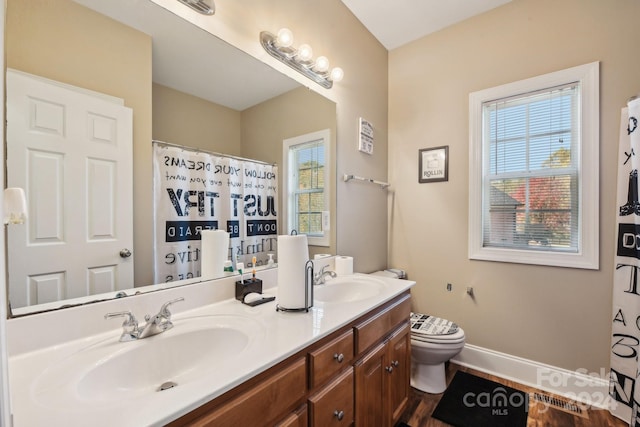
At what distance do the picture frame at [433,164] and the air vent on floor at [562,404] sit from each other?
5.14 ft

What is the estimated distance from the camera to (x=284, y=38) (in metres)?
1.54

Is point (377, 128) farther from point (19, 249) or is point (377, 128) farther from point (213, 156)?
point (19, 249)

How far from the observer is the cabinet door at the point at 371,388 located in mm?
1226

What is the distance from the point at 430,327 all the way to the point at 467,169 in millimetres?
1191

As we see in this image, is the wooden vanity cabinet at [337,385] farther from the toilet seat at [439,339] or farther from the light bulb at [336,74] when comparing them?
the light bulb at [336,74]

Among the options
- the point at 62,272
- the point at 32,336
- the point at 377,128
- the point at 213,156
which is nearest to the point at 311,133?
the point at 213,156

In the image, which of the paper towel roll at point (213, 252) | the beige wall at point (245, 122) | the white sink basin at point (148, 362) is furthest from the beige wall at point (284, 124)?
the white sink basin at point (148, 362)

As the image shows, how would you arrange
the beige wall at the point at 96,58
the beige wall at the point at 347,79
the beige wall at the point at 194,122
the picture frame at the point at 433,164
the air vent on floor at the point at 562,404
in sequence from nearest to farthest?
the beige wall at the point at 96,58, the beige wall at the point at 194,122, the beige wall at the point at 347,79, the air vent on floor at the point at 562,404, the picture frame at the point at 433,164

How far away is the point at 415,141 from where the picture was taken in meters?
2.46

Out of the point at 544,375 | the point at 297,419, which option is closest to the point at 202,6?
the point at 297,419

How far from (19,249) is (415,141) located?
244 cm

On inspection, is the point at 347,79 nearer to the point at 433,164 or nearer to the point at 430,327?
the point at 433,164

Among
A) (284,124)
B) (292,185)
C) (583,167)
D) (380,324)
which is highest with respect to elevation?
(284,124)

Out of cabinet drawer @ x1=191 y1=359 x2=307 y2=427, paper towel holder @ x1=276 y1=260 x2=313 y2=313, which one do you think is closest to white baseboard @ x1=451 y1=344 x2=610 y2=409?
paper towel holder @ x1=276 y1=260 x2=313 y2=313
